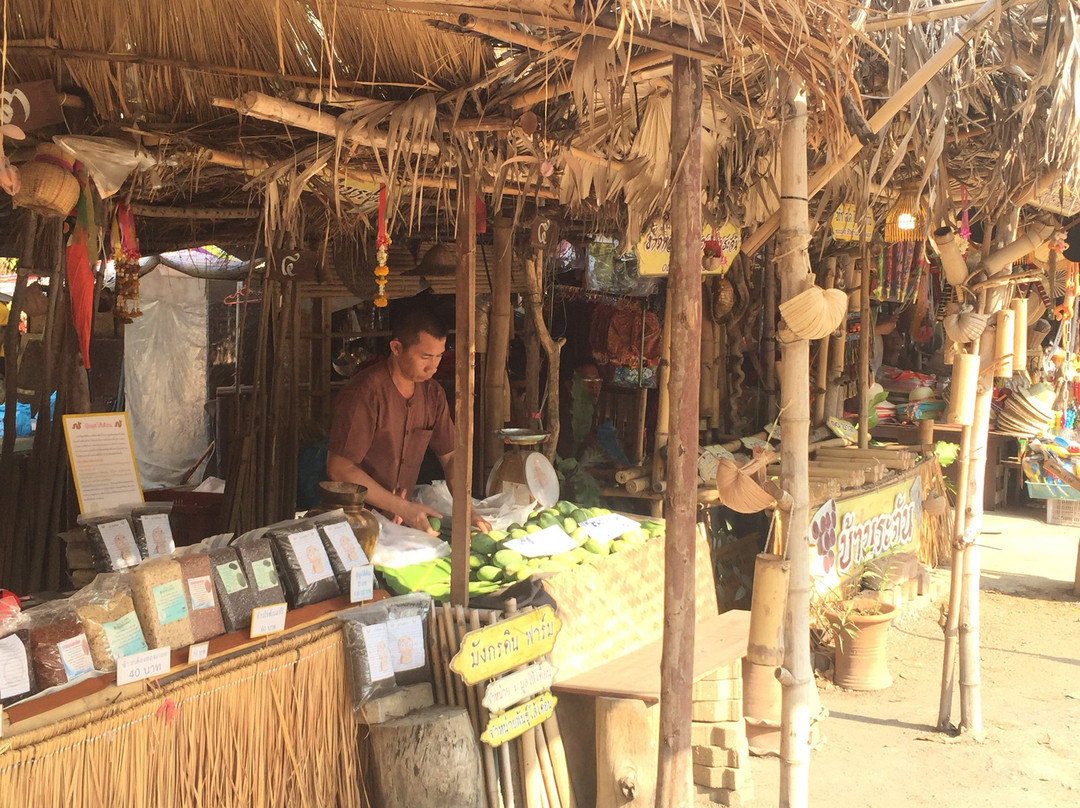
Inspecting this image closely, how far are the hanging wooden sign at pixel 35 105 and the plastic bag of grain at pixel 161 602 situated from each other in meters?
1.39

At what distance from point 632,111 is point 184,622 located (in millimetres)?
2184

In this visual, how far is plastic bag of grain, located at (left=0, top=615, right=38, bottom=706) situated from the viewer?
2311mm

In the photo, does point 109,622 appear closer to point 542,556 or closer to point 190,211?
point 542,556

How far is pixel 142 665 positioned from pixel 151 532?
0.56m

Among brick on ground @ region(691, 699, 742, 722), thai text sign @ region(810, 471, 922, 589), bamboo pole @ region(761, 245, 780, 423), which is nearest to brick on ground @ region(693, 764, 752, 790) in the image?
brick on ground @ region(691, 699, 742, 722)

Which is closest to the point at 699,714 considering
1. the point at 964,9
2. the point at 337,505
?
the point at 337,505

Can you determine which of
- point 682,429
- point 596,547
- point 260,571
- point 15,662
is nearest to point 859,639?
point 596,547

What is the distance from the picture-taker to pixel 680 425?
97.7 inches

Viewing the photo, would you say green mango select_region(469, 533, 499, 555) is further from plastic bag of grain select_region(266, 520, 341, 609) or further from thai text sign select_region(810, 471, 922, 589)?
thai text sign select_region(810, 471, 922, 589)

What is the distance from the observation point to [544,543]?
155 inches

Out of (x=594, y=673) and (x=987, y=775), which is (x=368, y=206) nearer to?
(x=594, y=673)

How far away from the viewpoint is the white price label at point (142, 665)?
2494 millimetres

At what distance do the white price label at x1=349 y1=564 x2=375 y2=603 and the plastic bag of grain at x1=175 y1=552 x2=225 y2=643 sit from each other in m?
0.48

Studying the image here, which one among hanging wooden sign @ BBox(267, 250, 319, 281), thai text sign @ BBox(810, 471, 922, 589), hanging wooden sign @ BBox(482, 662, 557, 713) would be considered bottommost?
thai text sign @ BBox(810, 471, 922, 589)
